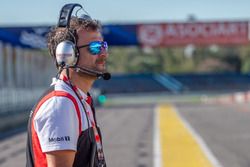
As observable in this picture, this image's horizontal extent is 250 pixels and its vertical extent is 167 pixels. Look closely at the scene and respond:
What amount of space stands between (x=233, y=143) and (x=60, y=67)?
58.4 ft

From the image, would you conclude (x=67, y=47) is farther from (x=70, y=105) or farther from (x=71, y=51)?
(x=70, y=105)

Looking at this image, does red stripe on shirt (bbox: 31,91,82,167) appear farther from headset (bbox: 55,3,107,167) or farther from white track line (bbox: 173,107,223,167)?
white track line (bbox: 173,107,223,167)

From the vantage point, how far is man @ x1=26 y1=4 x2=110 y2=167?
318cm

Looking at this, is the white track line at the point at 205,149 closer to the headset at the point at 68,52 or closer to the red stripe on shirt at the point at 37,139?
the headset at the point at 68,52

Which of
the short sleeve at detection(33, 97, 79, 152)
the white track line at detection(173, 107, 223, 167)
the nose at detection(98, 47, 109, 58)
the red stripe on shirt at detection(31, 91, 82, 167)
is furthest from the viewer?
the white track line at detection(173, 107, 223, 167)

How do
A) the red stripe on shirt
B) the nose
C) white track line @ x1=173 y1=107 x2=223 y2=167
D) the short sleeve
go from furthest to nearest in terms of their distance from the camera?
white track line @ x1=173 y1=107 x2=223 y2=167
the nose
the red stripe on shirt
the short sleeve

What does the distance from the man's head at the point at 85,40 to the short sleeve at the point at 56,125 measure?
0.33 metres

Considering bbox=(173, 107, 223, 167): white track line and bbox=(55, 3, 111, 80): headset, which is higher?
bbox=(55, 3, 111, 80): headset

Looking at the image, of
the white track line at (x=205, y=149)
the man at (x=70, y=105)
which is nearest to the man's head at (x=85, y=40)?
the man at (x=70, y=105)

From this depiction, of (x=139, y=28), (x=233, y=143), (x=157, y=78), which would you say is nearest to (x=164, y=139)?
(x=233, y=143)

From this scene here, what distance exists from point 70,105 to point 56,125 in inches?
5.0

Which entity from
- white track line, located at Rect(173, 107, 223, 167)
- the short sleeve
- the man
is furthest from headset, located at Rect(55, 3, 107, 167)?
white track line, located at Rect(173, 107, 223, 167)

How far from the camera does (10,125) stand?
98.3 feet

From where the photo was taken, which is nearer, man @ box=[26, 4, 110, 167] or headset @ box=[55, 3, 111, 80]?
man @ box=[26, 4, 110, 167]
